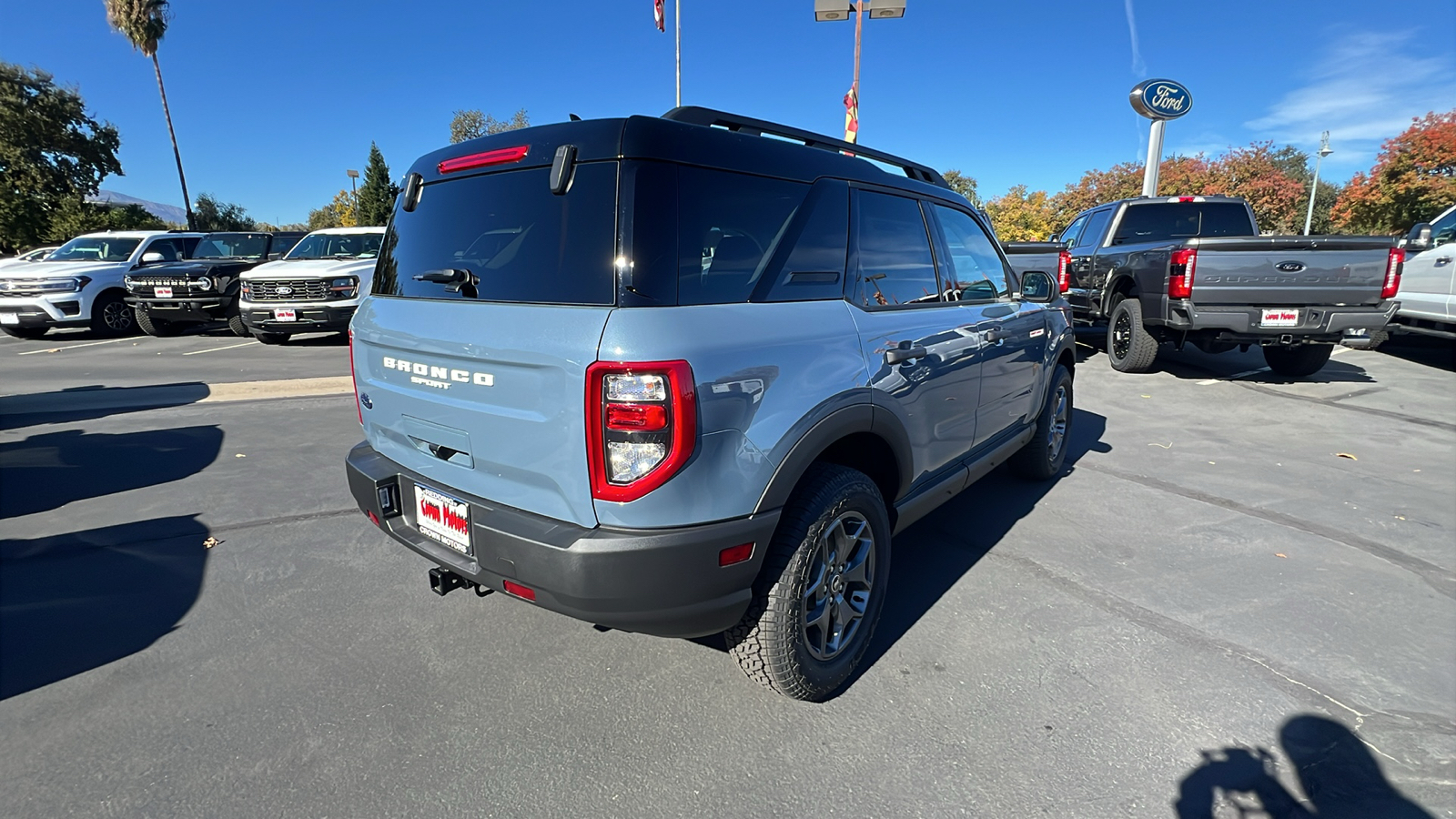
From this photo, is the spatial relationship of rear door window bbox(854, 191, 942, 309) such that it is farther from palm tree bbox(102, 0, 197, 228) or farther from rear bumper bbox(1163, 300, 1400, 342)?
palm tree bbox(102, 0, 197, 228)

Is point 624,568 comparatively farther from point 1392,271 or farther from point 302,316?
point 302,316

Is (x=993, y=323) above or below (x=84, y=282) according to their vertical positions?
below

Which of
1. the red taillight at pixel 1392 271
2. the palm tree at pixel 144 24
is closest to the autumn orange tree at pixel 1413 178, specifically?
the red taillight at pixel 1392 271

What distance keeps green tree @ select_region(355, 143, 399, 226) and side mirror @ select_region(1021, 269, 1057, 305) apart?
161 feet

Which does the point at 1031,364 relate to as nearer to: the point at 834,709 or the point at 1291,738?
the point at 1291,738

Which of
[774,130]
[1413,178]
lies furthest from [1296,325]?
[1413,178]

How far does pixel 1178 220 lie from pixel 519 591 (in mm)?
10449

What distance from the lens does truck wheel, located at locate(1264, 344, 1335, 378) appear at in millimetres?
8016

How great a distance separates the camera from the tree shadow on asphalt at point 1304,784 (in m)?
1.94

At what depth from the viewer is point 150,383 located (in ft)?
24.8

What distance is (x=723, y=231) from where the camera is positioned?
82.3 inches

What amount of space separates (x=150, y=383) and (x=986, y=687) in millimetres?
8967

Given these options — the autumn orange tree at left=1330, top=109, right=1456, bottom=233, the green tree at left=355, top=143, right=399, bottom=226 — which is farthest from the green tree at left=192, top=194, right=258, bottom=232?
the autumn orange tree at left=1330, top=109, right=1456, bottom=233

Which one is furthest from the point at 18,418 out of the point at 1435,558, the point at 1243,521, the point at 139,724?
the point at 1435,558
